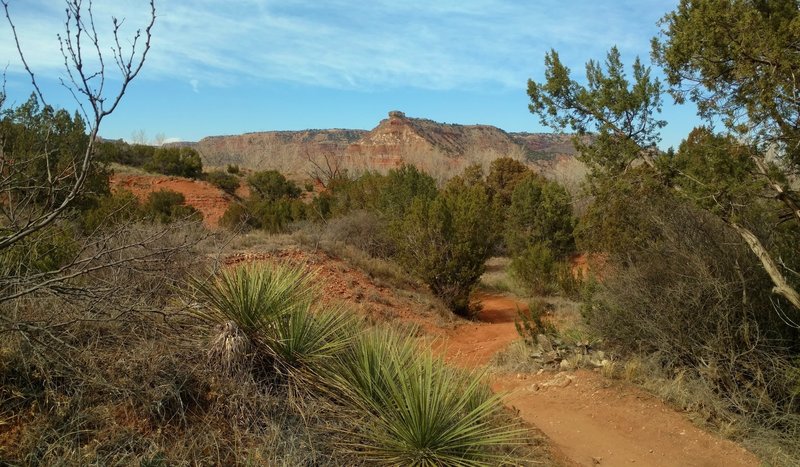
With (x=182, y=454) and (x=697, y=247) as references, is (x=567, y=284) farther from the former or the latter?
(x=182, y=454)

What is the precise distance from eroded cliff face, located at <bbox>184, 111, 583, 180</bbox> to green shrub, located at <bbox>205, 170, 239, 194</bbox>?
103ft

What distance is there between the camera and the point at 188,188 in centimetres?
3666

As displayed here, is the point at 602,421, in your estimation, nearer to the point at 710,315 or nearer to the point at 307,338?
the point at 710,315

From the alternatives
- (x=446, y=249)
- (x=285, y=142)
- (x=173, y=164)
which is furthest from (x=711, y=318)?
(x=285, y=142)

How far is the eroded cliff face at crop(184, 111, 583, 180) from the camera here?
82.6 metres

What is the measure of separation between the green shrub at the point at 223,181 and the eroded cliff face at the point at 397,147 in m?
31.4

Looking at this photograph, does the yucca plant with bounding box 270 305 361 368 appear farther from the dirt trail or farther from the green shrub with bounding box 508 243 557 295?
the green shrub with bounding box 508 243 557 295

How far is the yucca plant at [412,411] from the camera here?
4.01m

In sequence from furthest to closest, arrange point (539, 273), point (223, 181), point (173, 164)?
point (223, 181) < point (173, 164) < point (539, 273)

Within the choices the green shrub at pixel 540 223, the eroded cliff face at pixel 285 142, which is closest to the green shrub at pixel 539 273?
the green shrub at pixel 540 223

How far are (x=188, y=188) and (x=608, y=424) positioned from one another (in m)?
34.1

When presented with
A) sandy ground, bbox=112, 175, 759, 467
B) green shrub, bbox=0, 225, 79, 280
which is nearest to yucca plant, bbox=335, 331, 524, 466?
sandy ground, bbox=112, 175, 759, 467

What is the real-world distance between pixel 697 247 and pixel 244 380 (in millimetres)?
6937

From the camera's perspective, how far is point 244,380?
14.1ft
